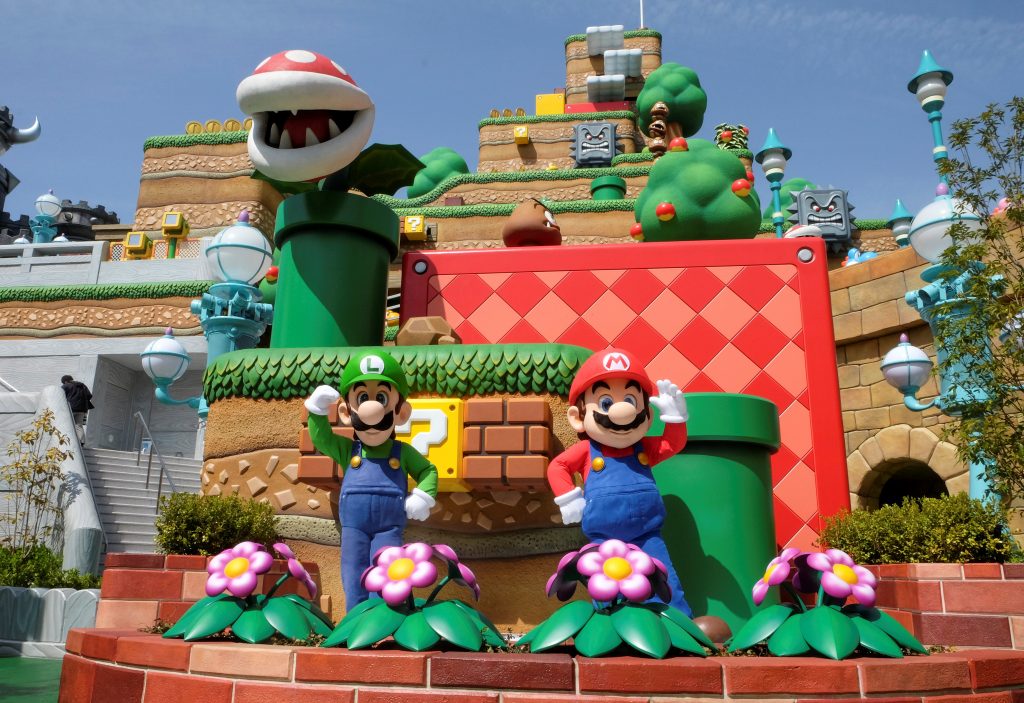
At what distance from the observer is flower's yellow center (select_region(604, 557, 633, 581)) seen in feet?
7.92

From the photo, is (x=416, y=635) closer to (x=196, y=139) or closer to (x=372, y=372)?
(x=372, y=372)

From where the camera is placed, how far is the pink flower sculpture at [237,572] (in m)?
2.61

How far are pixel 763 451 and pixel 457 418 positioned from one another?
61.8 inches

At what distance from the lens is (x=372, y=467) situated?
3.46m

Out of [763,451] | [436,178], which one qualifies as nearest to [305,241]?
[763,451]

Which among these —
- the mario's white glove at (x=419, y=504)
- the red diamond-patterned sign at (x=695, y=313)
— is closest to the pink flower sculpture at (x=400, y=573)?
the mario's white glove at (x=419, y=504)

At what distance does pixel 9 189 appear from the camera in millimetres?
32625

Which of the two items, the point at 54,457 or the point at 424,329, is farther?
the point at 54,457

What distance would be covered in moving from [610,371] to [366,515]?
1.22 metres

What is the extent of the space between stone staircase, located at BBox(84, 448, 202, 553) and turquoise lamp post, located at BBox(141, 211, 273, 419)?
278 cm

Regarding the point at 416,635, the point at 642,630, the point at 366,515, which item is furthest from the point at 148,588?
the point at 642,630

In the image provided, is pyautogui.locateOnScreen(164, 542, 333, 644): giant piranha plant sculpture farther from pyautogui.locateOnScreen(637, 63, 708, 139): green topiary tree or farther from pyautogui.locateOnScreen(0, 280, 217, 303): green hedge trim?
pyautogui.locateOnScreen(637, 63, 708, 139): green topiary tree

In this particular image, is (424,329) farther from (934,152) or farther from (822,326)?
(934,152)

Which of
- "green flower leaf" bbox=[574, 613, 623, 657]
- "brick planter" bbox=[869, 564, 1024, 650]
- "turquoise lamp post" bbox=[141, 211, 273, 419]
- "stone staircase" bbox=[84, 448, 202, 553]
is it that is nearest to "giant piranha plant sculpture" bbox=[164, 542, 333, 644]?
"green flower leaf" bbox=[574, 613, 623, 657]
